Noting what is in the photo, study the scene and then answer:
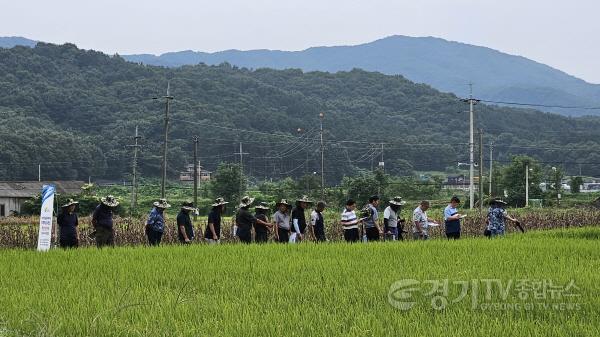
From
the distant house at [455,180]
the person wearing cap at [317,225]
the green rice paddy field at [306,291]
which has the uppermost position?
the distant house at [455,180]

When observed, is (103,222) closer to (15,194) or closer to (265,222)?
(265,222)

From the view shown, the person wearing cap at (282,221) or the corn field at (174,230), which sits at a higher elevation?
the person wearing cap at (282,221)

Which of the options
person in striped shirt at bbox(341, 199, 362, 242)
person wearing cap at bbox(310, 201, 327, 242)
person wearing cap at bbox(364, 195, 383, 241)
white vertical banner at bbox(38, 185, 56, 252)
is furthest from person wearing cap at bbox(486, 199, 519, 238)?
white vertical banner at bbox(38, 185, 56, 252)

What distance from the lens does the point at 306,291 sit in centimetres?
A: 830

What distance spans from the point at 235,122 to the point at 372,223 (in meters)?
75.4

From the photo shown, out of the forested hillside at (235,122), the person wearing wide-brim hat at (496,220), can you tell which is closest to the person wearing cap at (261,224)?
the person wearing wide-brim hat at (496,220)

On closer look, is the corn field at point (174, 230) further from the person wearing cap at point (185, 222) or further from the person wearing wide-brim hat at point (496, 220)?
the person wearing wide-brim hat at point (496, 220)

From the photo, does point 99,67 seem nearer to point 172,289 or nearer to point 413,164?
A: point 413,164

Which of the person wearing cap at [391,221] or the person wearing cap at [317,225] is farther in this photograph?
the person wearing cap at [391,221]

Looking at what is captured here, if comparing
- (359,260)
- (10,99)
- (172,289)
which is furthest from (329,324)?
(10,99)

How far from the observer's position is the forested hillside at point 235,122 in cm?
6950

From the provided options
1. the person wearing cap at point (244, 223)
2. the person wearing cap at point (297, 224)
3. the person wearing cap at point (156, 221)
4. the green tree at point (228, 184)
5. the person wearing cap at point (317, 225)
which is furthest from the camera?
the green tree at point (228, 184)

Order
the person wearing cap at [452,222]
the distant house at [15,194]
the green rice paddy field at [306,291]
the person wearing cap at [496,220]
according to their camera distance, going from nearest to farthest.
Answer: the green rice paddy field at [306,291]
the person wearing cap at [452,222]
the person wearing cap at [496,220]
the distant house at [15,194]

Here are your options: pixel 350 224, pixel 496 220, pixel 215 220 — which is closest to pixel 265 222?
pixel 215 220
